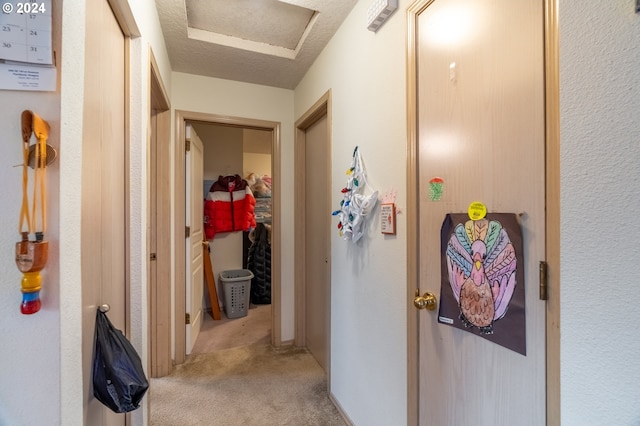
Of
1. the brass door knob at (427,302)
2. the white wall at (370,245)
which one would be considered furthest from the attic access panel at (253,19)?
the brass door knob at (427,302)

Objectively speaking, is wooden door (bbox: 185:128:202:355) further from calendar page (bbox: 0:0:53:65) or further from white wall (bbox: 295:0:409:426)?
calendar page (bbox: 0:0:53:65)

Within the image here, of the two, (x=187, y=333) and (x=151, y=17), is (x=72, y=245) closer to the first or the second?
(x=151, y=17)

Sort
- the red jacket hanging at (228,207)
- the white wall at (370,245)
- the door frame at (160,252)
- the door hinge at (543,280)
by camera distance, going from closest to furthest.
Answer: the door hinge at (543,280) → the white wall at (370,245) → the door frame at (160,252) → the red jacket hanging at (228,207)

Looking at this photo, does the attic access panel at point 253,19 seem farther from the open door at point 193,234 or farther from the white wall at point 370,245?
the open door at point 193,234

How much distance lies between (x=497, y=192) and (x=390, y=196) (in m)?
0.53

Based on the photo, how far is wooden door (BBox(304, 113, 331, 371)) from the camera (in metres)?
2.32

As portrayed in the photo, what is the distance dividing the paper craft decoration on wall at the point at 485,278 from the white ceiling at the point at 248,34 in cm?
146

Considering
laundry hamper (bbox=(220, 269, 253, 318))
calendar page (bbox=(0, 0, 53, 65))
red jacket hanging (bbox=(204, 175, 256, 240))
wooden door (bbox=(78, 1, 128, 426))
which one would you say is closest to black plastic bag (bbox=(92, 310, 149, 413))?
wooden door (bbox=(78, 1, 128, 426))

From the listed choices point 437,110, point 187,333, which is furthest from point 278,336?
point 437,110

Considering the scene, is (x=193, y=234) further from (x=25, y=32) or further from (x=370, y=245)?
(x=25, y=32)

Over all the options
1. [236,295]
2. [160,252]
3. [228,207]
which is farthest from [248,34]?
[236,295]

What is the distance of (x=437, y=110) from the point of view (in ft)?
3.58

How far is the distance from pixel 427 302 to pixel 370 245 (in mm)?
474

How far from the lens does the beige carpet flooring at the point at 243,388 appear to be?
1.79 metres
